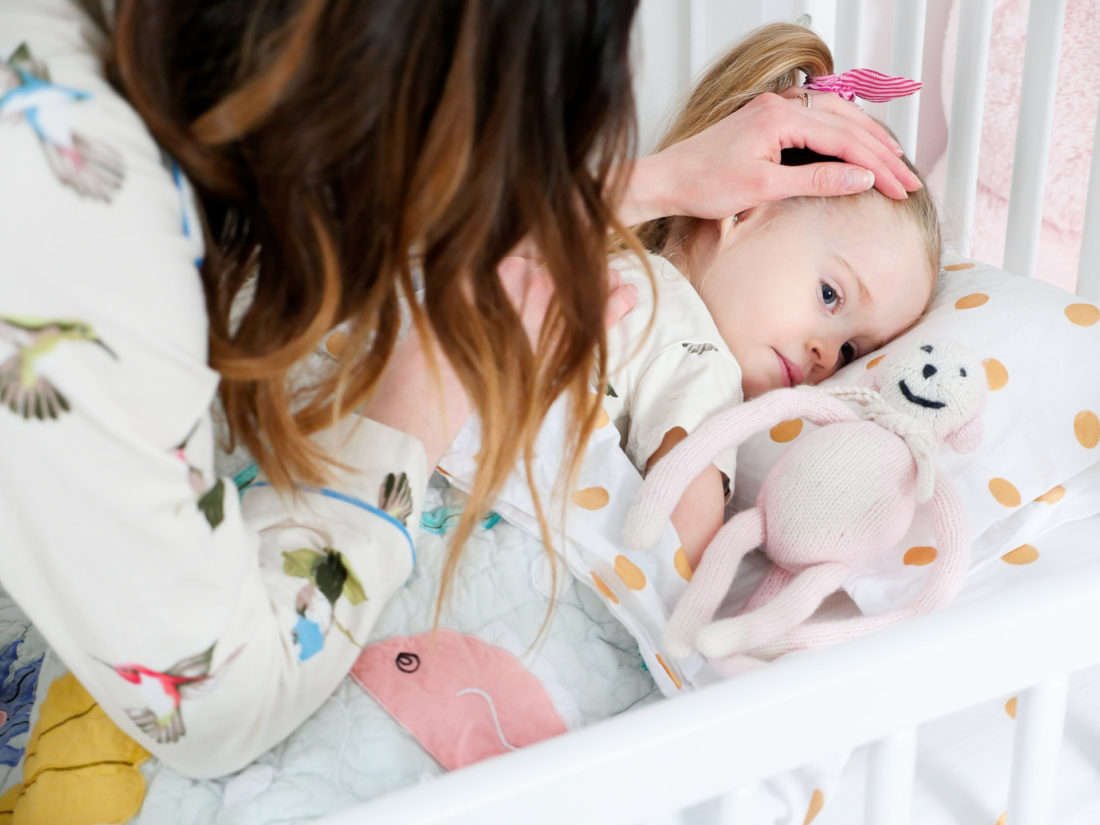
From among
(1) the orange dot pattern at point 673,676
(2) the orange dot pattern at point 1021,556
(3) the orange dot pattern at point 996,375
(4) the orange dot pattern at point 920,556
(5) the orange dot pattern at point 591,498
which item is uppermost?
(3) the orange dot pattern at point 996,375

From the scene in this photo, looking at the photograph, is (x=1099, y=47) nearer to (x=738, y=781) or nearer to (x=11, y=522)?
(x=738, y=781)

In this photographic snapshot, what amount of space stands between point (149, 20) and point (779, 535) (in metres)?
0.53

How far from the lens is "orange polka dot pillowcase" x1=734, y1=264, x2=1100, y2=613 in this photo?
820 mm

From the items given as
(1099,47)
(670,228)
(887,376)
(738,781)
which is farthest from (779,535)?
(1099,47)

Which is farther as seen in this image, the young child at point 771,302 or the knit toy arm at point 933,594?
the young child at point 771,302

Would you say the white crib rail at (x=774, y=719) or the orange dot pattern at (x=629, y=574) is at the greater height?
the white crib rail at (x=774, y=719)

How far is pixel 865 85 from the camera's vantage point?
106 cm

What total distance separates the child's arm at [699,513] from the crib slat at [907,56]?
61 cm

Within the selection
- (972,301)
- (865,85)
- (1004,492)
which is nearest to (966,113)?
(865,85)

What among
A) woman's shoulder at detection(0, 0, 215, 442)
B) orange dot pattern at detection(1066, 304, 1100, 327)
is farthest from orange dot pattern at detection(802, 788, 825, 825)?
orange dot pattern at detection(1066, 304, 1100, 327)

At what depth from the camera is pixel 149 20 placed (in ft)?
1.51

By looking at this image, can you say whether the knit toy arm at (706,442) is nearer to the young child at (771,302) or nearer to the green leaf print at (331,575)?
the young child at (771,302)

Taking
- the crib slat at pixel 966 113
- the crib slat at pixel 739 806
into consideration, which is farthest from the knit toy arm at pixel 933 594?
the crib slat at pixel 966 113

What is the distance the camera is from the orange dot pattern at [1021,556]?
2.69 feet
